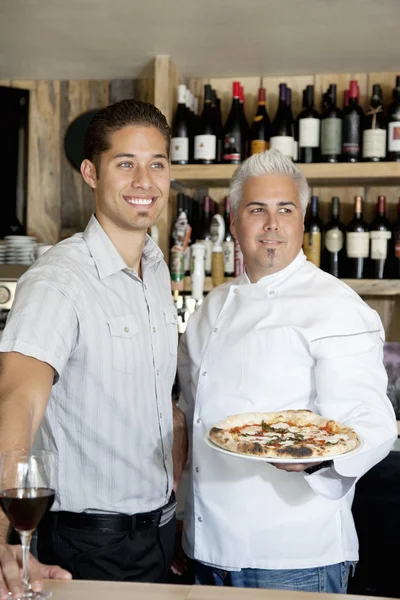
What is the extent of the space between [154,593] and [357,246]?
213cm

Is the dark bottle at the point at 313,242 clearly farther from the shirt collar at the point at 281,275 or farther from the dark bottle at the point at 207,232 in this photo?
the shirt collar at the point at 281,275

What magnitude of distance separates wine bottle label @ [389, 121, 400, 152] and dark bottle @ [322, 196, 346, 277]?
0.30 meters

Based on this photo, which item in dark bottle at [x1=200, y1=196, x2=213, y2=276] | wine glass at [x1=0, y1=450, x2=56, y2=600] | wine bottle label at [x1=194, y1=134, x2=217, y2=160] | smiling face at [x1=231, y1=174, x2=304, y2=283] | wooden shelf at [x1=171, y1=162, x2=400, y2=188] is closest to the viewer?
wine glass at [x1=0, y1=450, x2=56, y2=600]

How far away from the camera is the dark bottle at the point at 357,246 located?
2.96m

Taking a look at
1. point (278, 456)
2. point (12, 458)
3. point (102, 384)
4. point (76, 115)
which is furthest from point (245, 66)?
point (12, 458)

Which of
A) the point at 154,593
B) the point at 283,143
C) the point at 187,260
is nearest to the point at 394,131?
the point at 283,143

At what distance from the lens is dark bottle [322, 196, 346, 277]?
3.03 metres

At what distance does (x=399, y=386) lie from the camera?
8.93 feet

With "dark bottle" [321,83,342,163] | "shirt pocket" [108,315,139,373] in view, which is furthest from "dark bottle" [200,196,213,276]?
"shirt pocket" [108,315,139,373]

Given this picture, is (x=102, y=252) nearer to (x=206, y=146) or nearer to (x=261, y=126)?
(x=206, y=146)

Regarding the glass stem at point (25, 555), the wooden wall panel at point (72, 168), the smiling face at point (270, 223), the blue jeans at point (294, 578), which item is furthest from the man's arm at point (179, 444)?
the wooden wall panel at point (72, 168)

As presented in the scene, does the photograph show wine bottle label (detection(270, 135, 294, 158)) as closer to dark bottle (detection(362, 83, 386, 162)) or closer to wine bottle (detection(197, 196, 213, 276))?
dark bottle (detection(362, 83, 386, 162))

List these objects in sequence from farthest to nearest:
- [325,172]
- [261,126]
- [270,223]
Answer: [261,126] < [325,172] < [270,223]

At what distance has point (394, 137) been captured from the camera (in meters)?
2.88
